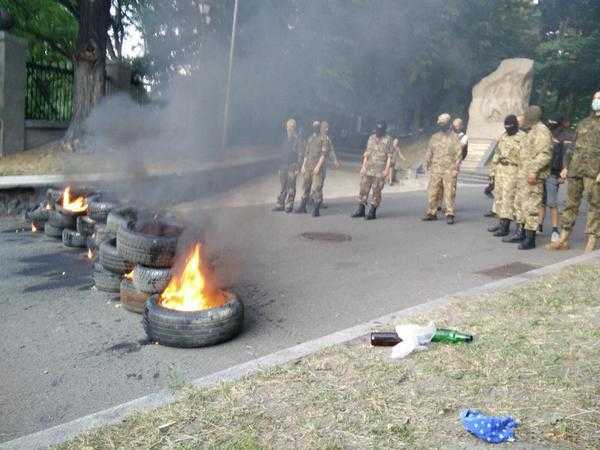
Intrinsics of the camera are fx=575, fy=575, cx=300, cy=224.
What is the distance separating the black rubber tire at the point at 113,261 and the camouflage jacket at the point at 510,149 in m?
6.00

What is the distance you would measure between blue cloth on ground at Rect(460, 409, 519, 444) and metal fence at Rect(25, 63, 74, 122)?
13183mm

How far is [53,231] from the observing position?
8.32 meters

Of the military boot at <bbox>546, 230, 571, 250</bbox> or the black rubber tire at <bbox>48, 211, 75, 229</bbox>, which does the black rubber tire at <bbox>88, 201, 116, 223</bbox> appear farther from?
the military boot at <bbox>546, 230, 571, 250</bbox>

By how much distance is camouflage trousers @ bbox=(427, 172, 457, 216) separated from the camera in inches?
413

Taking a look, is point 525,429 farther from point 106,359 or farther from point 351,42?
point 351,42

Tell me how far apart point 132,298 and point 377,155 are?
6.75 meters

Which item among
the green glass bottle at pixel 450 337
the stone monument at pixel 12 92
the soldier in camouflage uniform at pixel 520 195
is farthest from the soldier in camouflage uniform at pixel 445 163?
the stone monument at pixel 12 92

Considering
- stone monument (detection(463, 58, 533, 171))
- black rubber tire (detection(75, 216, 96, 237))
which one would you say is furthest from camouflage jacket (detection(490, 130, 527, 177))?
stone monument (detection(463, 58, 533, 171))

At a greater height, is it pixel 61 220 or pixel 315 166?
pixel 315 166

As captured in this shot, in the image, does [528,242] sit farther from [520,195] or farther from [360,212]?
[360,212]

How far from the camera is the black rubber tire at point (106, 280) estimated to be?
586 centimetres

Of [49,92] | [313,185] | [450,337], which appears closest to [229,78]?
[313,185]

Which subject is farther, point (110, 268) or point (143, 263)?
point (110, 268)

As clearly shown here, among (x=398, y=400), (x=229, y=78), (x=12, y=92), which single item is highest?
(x=229, y=78)
